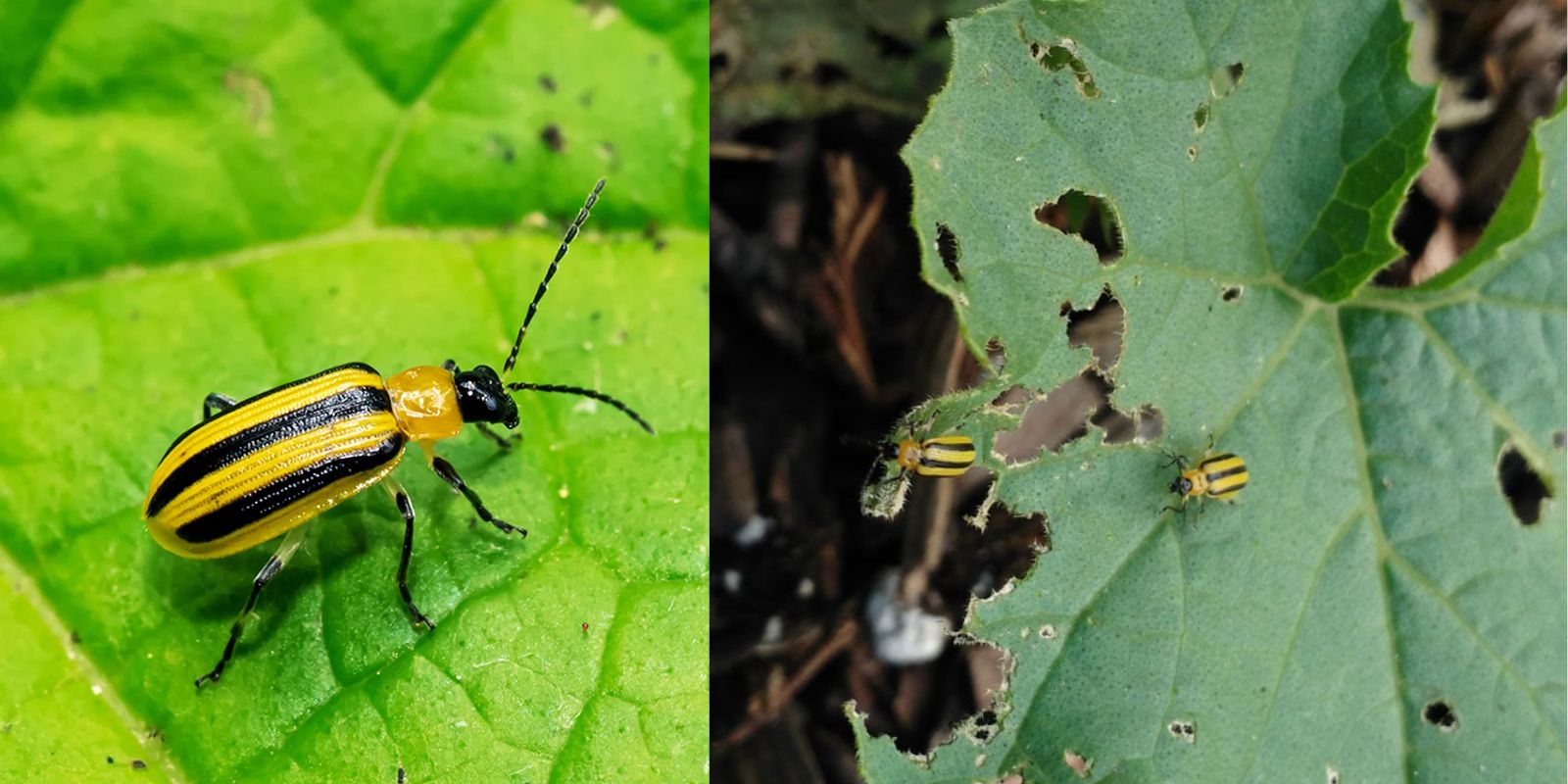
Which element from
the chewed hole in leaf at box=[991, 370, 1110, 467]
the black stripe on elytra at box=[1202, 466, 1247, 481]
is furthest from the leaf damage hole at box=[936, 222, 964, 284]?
the black stripe on elytra at box=[1202, 466, 1247, 481]

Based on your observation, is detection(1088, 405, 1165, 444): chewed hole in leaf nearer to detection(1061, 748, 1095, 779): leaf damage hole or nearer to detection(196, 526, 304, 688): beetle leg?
detection(1061, 748, 1095, 779): leaf damage hole

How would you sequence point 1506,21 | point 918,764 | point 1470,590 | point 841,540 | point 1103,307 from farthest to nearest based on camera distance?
point 1506,21 < point 841,540 < point 1103,307 < point 1470,590 < point 918,764

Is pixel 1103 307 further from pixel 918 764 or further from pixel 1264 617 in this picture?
pixel 918 764

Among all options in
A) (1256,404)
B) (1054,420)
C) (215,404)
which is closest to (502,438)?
(215,404)

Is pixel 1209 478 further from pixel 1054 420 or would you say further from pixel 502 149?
pixel 502 149

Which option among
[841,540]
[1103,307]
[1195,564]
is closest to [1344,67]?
[1103,307]

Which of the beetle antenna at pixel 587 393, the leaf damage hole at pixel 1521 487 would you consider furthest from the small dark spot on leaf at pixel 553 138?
the leaf damage hole at pixel 1521 487
